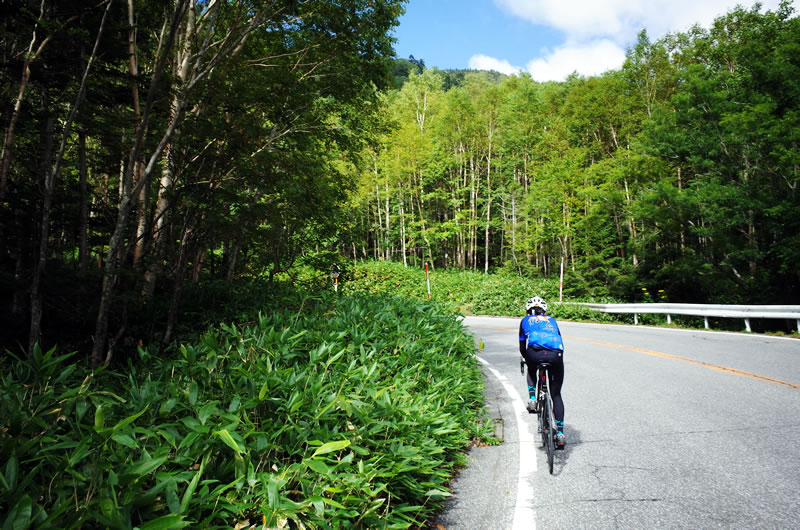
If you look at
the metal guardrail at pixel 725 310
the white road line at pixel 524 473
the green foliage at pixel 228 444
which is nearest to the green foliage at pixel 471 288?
the metal guardrail at pixel 725 310

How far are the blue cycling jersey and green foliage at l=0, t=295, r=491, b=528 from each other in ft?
3.90

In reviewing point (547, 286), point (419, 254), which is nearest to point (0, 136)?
point (547, 286)

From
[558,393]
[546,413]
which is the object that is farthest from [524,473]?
[558,393]

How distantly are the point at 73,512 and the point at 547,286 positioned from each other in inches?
1004

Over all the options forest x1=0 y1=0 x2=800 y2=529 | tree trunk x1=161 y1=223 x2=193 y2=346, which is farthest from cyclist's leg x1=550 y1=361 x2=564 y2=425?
tree trunk x1=161 y1=223 x2=193 y2=346

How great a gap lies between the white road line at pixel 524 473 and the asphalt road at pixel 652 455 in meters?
0.01

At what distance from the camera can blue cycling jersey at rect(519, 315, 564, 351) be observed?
468cm

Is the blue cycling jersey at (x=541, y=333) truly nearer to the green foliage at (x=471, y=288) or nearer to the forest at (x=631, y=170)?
the forest at (x=631, y=170)

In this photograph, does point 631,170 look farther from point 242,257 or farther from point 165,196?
point 165,196

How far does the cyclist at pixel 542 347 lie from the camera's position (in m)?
4.50

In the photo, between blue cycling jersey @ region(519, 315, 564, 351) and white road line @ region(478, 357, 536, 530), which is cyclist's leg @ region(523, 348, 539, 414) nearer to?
blue cycling jersey @ region(519, 315, 564, 351)

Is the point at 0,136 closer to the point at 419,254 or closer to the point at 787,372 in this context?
the point at 787,372

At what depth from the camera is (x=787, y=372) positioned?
22.0 ft

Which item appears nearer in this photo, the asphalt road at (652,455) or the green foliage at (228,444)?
the green foliage at (228,444)
